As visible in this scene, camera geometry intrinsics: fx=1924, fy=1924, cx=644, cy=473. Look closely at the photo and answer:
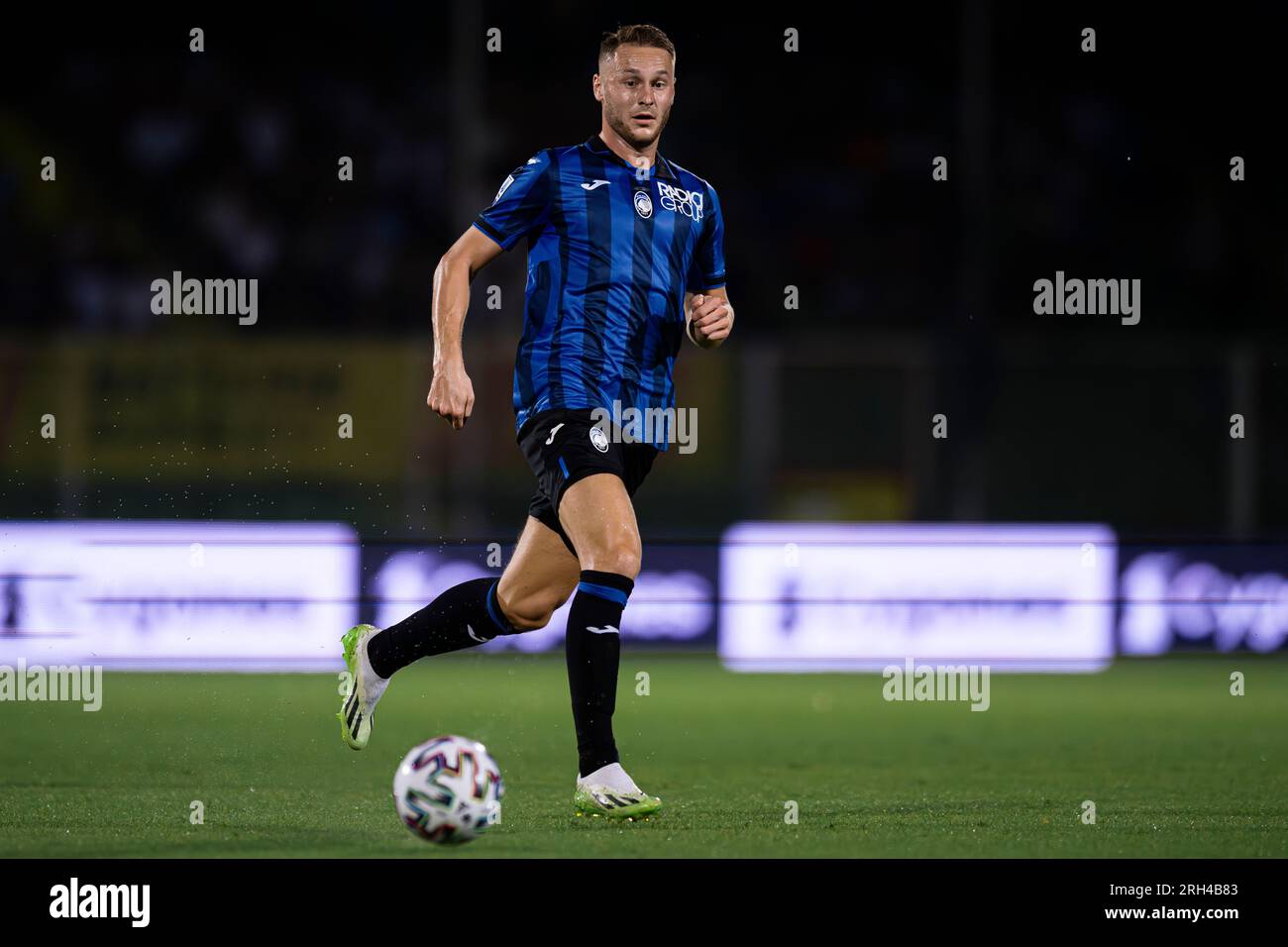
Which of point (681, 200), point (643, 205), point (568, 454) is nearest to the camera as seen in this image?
point (568, 454)

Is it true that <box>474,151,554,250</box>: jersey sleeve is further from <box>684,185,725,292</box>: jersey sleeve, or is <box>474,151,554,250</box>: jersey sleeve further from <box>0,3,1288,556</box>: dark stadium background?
<box>0,3,1288,556</box>: dark stadium background

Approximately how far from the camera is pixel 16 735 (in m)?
7.57

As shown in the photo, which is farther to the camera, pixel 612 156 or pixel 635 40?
pixel 612 156

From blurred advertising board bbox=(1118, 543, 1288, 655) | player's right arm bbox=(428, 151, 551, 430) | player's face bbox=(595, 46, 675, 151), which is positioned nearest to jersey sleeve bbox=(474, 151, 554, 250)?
player's right arm bbox=(428, 151, 551, 430)

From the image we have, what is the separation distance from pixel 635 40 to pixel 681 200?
51 cm

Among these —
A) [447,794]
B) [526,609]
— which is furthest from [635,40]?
[447,794]

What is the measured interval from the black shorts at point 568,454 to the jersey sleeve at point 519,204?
548 millimetres

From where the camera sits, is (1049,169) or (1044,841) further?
(1049,169)

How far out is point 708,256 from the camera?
611 cm

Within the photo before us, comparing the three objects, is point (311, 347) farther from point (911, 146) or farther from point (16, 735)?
point (16, 735)

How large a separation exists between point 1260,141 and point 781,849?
14895 millimetres

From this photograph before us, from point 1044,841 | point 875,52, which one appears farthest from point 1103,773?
point 875,52

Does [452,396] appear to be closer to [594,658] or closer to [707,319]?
[594,658]

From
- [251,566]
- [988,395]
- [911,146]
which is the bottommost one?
[251,566]
